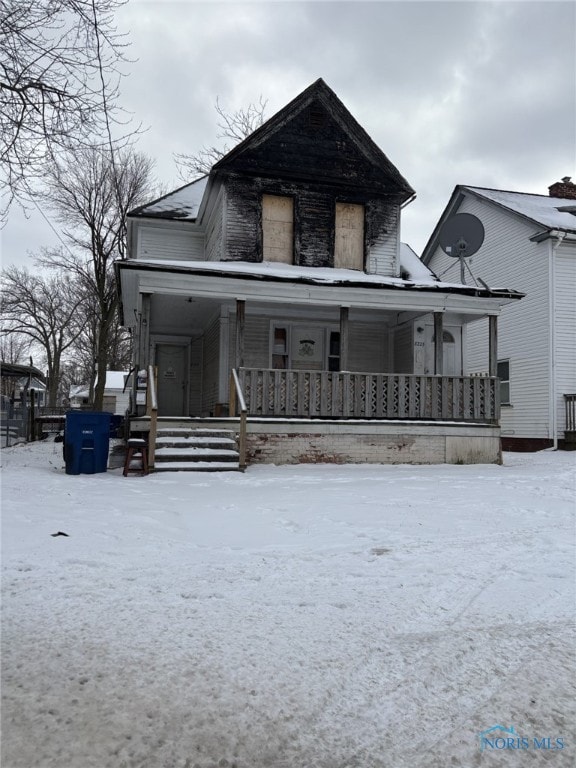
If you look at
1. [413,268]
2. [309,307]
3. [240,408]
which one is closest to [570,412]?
[413,268]

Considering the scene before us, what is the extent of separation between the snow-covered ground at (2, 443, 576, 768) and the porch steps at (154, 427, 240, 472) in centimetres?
355

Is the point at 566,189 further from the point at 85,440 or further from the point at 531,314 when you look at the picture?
the point at 85,440

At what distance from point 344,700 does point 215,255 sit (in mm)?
13489

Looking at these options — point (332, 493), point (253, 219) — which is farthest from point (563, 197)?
point (332, 493)

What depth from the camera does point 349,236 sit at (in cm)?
1514

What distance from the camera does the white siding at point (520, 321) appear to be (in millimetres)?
17469

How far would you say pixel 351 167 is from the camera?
49.3 feet

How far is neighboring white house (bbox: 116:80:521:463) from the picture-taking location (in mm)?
11875

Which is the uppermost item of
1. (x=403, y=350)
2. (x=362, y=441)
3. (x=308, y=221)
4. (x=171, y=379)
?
(x=308, y=221)

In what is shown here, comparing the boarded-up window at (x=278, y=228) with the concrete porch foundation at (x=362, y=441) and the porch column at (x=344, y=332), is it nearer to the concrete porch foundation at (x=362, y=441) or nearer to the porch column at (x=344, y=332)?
the porch column at (x=344, y=332)

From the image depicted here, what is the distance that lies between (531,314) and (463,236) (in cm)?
348

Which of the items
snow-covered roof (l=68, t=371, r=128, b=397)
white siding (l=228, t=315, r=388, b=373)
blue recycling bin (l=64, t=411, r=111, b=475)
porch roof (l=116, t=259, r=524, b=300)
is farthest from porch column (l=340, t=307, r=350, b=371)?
snow-covered roof (l=68, t=371, r=128, b=397)

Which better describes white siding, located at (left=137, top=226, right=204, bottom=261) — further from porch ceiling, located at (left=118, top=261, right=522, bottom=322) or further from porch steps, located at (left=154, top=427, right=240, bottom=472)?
porch steps, located at (left=154, top=427, right=240, bottom=472)

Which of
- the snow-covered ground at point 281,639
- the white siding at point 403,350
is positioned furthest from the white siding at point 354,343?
the snow-covered ground at point 281,639
